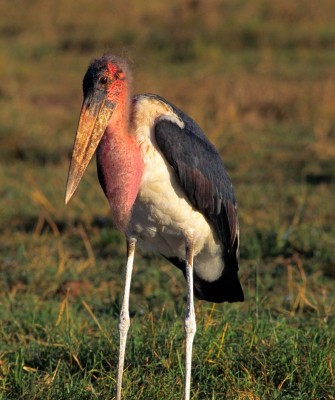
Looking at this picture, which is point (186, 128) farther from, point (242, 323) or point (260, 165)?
point (260, 165)

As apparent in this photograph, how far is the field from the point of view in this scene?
10.7 ft

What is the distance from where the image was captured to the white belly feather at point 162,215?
10.1 feet

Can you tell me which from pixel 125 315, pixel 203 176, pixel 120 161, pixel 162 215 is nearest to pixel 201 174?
pixel 203 176

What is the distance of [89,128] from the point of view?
3.07 m

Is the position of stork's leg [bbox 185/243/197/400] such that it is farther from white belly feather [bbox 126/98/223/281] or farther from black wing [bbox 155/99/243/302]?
black wing [bbox 155/99/243/302]

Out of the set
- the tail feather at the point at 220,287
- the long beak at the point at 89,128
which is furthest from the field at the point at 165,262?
the long beak at the point at 89,128

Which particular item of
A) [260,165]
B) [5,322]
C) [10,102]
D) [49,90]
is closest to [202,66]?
[49,90]

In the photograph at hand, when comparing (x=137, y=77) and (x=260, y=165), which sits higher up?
(x=137, y=77)

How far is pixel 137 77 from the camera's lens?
3.22 meters

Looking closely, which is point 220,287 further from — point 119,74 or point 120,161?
point 119,74

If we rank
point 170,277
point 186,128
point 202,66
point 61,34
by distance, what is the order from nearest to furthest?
point 186,128, point 170,277, point 202,66, point 61,34

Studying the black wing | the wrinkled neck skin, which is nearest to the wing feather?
the black wing

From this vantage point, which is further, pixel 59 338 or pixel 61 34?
pixel 61 34

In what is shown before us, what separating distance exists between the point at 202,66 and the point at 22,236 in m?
7.08
